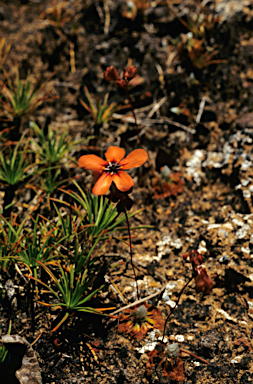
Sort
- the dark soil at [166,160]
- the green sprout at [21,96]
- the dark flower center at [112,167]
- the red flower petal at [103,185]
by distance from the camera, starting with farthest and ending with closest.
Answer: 1. the green sprout at [21,96]
2. the dark soil at [166,160]
3. the dark flower center at [112,167]
4. the red flower petal at [103,185]

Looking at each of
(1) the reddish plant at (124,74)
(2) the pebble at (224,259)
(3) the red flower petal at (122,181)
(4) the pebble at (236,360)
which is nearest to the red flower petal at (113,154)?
(3) the red flower petal at (122,181)

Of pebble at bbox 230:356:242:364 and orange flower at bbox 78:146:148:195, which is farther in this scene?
pebble at bbox 230:356:242:364

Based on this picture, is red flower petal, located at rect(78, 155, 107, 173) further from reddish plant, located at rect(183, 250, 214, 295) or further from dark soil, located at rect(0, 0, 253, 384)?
dark soil, located at rect(0, 0, 253, 384)

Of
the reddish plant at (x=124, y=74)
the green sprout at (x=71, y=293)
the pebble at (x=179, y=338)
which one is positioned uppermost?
the reddish plant at (x=124, y=74)

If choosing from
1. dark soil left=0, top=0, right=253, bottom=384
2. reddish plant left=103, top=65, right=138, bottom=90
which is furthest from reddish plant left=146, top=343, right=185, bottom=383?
reddish plant left=103, top=65, right=138, bottom=90

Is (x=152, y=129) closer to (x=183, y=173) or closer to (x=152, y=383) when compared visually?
(x=183, y=173)

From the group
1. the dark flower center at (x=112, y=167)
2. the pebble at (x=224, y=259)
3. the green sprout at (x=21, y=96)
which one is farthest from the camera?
the green sprout at (x=21, y=96)

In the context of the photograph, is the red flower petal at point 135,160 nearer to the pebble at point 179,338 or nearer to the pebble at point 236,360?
the pebble at point 179,338

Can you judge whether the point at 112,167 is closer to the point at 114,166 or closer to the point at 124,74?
the point at 114,166

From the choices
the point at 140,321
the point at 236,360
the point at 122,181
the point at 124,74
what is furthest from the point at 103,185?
the point at 236,360
